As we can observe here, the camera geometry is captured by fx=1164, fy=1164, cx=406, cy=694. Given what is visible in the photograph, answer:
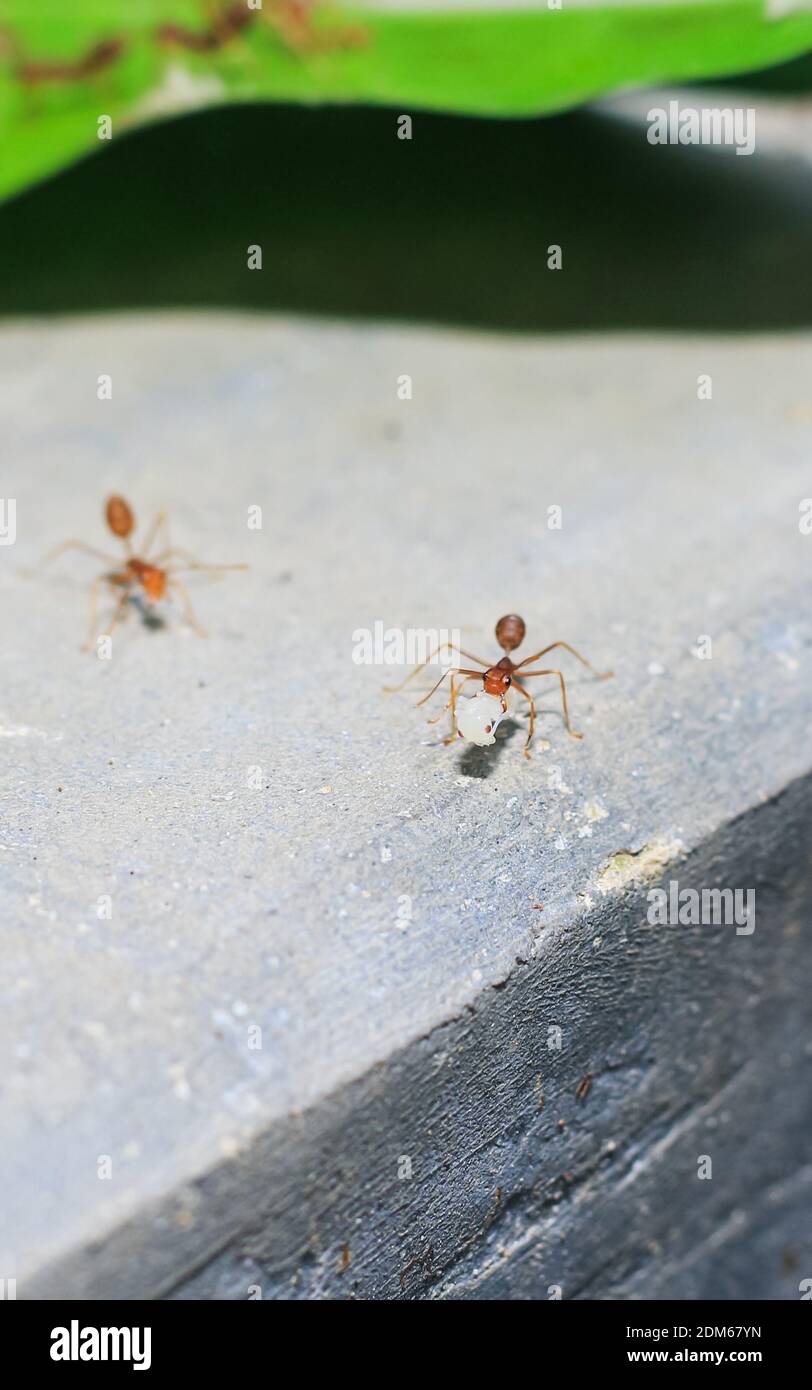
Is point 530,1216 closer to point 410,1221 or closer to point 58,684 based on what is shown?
point 410,1221

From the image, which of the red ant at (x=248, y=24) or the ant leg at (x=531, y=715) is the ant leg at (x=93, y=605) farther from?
the red ant at (x=248, y=24)

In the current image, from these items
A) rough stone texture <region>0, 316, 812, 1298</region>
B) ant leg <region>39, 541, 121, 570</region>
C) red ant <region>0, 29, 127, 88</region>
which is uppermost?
red ant <region>0, 29, 127, 88</region>

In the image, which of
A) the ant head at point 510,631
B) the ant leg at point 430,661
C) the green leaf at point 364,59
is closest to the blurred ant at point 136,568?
the ant leg at point 430,661

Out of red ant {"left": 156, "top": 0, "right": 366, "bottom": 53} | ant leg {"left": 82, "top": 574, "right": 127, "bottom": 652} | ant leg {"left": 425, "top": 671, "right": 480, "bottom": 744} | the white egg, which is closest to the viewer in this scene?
the white egg

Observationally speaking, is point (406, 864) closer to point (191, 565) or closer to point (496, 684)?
point (496, 684)

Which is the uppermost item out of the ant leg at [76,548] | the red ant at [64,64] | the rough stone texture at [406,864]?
the red ant at [64,64]

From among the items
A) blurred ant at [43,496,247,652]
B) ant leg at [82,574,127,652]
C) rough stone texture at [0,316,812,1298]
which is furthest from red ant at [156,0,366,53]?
ant leg at [82,574,127,652]

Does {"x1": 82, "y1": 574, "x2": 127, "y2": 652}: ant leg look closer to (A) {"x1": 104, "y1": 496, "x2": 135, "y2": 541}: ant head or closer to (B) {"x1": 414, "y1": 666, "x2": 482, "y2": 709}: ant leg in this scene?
(A) {"x1": 104, "y1": 496, "x2": 135, "y2": 541}: ant head
